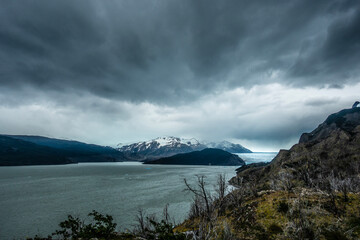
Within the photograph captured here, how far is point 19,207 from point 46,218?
→ 1741cm

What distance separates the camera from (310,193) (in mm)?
15094

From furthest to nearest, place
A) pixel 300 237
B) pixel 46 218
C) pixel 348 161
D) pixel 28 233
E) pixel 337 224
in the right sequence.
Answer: pixel 348 161 → pixel 46 218 → pixel 28 233 → pixel 337 224 → pixel 300 237

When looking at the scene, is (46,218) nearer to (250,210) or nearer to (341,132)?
(250,210)

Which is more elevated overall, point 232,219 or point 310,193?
point 310,193

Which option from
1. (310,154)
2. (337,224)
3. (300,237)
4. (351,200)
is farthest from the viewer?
(310,154)

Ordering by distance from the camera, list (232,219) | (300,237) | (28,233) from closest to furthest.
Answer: (300,237) → (232,219) → (28,233)

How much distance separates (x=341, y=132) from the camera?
269 feet

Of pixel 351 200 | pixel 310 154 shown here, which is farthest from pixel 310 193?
pixel 310 154

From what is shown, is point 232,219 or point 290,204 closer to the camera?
point 290,204

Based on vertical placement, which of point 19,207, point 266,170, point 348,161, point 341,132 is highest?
point 341,132

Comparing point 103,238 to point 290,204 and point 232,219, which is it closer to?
point 232,219

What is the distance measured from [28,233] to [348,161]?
91773mm

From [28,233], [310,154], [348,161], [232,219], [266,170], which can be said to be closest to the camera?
[232,219]

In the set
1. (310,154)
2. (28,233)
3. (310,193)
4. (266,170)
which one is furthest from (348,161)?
(28,233)
